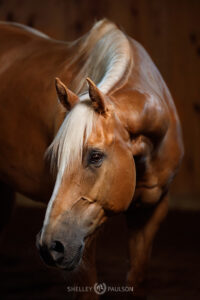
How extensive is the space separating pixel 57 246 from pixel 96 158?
0.88ft

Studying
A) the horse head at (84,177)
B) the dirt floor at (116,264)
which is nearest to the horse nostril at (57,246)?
the horse head at (84,177)

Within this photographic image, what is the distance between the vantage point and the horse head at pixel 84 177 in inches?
54.6

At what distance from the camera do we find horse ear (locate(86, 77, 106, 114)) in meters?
1.41

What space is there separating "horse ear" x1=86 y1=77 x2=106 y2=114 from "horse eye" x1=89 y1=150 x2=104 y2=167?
4.9 inches

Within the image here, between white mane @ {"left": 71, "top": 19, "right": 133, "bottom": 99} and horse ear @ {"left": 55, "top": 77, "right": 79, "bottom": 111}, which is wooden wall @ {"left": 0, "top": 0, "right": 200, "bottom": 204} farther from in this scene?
horse ear @ {"left": 55, "top": 77, "right": 79, "bottom": 111}

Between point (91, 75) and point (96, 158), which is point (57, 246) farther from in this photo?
point (91, 75)

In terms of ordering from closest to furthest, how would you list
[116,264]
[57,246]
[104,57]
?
[57,246] < [104,57] < [116,264]

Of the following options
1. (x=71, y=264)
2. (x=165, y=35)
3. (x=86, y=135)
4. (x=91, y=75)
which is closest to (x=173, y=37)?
(x=165, y=35)

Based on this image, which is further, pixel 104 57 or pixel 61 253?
pixel 104 57

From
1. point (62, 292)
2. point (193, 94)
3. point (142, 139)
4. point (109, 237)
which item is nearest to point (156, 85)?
point (142, 139)

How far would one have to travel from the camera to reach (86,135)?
1.41m

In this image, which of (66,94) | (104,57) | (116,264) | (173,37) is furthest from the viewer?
(173,37)

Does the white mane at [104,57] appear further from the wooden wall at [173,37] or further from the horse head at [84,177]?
the wooden wall at [173,37]

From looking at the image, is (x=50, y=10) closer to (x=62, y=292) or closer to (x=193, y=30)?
(x=193, y=30)
